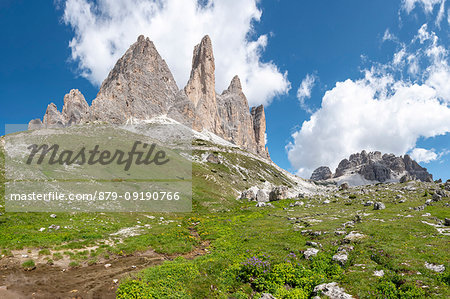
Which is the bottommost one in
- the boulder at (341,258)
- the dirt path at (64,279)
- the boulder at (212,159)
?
the dirt path at (64,279)

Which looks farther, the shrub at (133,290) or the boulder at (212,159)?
the boulder at (212,159)

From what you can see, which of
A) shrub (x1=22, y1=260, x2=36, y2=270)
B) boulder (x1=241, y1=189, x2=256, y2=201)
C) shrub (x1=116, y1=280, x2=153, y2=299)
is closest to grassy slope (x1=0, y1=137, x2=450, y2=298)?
shrub (x1=116, y1=280, x2=153, y2=299)

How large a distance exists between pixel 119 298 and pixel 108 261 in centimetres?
777

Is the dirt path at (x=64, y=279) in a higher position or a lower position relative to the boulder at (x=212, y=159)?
lower

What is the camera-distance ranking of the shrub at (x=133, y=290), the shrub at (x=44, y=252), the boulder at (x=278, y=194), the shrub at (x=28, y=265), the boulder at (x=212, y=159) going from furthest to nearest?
the boulder at (x=212, y=159) < the boulder at (x=278, y=194) < the shrub at (x=44, y=252) < the shrub at (x=28, y=265) < the shrub at (x=133, y=290)

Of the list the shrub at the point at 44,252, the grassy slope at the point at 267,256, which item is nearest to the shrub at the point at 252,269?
the grassy slope at the point at 267,256

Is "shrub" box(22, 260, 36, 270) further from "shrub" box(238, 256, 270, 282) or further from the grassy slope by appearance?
"shrub" box(238, 256, 270, 282)

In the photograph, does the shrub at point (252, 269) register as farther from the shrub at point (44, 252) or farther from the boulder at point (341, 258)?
the shrub at point (44, 252)

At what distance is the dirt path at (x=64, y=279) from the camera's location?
1321 centimetres

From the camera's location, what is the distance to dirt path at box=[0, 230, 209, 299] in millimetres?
13211

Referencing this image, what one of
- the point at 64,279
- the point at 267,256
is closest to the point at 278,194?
the point at 267,256

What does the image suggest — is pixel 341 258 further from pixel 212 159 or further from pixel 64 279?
pixel 212 159

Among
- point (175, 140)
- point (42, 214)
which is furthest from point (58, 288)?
point (175, 140)

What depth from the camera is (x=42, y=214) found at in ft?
96.3
